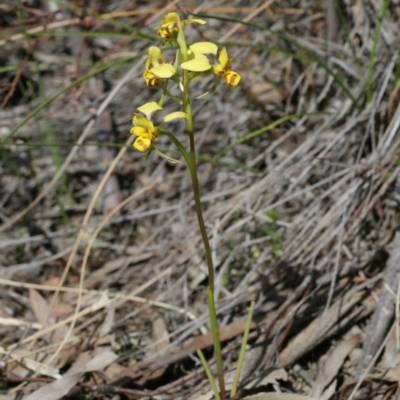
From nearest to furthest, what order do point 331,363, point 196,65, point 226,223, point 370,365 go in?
point 196,65
point 370,365
point 331,363
point 226,223

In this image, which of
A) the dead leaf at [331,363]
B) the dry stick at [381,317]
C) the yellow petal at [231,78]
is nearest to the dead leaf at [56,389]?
the dead leaf at [331,363]

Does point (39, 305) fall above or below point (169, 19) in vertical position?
below

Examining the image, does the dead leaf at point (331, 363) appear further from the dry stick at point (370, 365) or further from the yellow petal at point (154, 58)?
the yellow petal at point (154, 58)

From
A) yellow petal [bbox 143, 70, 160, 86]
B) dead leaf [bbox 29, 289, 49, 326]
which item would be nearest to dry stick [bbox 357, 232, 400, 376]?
yellow petal [bbox 143, 70, 160, 86]

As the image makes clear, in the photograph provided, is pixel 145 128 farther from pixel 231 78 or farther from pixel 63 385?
pixel 63 385

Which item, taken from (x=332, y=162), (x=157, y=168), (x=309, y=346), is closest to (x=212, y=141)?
(x=157, y=168)

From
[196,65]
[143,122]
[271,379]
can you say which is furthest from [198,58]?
[271,379]
